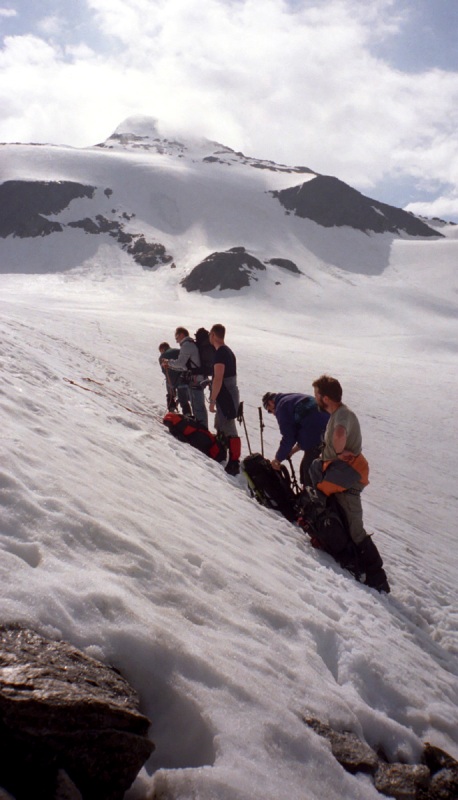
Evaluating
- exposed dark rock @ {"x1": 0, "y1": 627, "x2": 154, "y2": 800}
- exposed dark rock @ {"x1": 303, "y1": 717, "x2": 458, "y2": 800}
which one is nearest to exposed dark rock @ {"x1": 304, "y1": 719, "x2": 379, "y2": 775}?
exposed dark rock @ {"x1": 303, "y1": 717, "x2": 458, "y2": 800}

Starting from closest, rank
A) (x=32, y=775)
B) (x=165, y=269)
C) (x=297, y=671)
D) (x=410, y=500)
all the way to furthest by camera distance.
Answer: (x=32, y=775)
(x=297, y=671)
(x=410, y=500)
(x=165, y=269)

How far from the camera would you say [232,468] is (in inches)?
309

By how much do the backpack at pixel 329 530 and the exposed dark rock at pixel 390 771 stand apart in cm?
279

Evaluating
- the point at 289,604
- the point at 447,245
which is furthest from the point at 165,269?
the point at 289,604

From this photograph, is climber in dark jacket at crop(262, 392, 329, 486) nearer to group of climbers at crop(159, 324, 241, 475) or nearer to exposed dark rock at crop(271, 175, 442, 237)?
group of climbers at crop(159, 324, 241, 475)

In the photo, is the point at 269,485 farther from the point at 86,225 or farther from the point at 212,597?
the point at 86,225

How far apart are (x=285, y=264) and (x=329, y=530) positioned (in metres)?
60.4

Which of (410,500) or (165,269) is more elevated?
(165,269)

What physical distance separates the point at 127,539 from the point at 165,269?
203ft

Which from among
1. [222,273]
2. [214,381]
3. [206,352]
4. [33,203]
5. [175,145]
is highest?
[175,145]

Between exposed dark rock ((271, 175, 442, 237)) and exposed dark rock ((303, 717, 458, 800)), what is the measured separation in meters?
86.7

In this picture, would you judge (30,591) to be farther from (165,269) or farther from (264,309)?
(165,269)

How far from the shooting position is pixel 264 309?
1935 inches

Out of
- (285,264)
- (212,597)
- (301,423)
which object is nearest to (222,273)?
(285,264)
